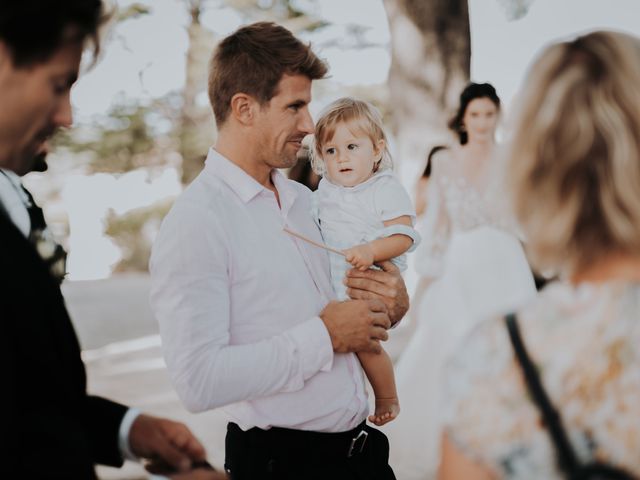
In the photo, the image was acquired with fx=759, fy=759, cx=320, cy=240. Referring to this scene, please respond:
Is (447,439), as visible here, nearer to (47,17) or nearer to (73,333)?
(73,333)

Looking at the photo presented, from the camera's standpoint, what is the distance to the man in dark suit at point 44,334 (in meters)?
1.12

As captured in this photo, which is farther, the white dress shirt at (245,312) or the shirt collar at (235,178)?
the shirt collar at (235,178)

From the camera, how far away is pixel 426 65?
762 centimetres

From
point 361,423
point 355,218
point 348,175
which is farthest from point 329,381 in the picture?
point 348,175

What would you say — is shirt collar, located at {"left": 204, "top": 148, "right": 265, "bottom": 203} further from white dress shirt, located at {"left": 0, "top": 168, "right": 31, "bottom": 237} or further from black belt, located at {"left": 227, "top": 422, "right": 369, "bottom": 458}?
black belt, located at {"left": 227, "top": 422, "right": 369, "bottom": 458}

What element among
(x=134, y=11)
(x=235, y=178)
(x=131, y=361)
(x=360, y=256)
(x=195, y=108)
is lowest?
(x=131, y=361)

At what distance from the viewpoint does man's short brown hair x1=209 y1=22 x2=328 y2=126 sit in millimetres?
2254

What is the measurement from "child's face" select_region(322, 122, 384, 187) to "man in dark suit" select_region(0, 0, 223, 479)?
1266 mm

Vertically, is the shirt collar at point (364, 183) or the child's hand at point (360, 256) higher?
the shirt collar at point (364, 183)

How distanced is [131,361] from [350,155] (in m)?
7.16

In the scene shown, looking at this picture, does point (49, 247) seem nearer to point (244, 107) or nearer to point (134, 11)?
point (244, 107)

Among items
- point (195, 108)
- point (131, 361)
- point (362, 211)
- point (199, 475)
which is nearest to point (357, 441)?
point (362, 211)

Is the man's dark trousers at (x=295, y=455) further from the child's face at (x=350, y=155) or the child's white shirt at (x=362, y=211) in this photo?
the child's face at (x=350, y=155)

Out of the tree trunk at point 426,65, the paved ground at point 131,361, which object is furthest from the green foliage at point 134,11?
the tree trunk at point 426,65
